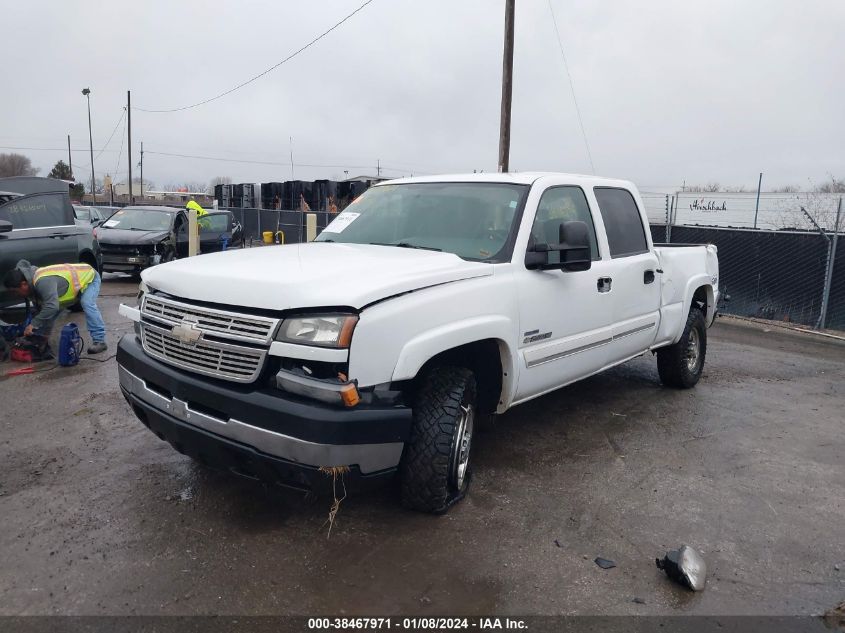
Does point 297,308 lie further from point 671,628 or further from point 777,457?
point 777,457

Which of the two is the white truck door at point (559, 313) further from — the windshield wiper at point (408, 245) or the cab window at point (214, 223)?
the cab window at point (214, 223)

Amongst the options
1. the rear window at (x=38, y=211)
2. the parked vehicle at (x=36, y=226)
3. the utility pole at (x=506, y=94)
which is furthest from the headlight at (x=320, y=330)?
the utility pole at (x=506, y=94)

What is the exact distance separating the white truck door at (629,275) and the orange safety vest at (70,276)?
206 inches

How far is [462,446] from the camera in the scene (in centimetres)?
363

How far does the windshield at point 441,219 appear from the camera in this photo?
4.03 metres

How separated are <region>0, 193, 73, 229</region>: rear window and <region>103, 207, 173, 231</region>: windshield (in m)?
5.56

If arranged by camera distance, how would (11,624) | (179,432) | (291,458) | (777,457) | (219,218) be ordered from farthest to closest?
(219,218) < (777,457) < (179,432) < (291,458) < (11,624)

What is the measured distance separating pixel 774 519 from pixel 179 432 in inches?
129

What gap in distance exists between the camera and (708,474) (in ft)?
14.3

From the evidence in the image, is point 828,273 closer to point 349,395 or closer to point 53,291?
point 349,395

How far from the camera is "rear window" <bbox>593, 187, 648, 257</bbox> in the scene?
16.3 ft

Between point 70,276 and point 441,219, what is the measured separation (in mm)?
4456

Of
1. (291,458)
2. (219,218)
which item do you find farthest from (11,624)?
(219,218)

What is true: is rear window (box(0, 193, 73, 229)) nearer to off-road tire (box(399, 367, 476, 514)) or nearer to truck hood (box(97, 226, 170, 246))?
truck hood (box(97, 226, 170, 246))
